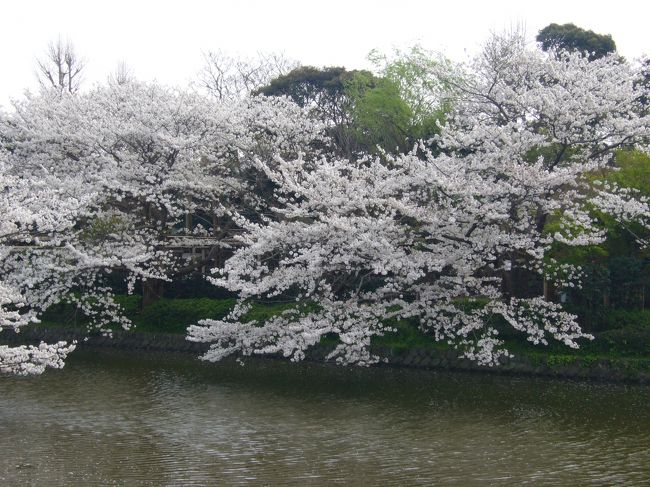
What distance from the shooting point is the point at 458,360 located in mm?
19312

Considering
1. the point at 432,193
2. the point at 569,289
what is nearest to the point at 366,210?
the point at 432,193

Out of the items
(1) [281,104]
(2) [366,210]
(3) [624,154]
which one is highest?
(1) [281,104]

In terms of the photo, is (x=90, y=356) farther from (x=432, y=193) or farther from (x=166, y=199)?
(x=432, y=193)

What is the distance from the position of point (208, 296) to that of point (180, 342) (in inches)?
103

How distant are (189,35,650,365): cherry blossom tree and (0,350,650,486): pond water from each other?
1155mm

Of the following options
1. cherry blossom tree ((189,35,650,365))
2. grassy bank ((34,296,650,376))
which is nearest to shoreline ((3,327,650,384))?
grassy bank ((34,296,650,376))

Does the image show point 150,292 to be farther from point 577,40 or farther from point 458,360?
point 577,40

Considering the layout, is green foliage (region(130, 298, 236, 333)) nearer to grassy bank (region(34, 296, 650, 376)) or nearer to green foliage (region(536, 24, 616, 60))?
grassy bank (region(34, 296, 650, 376))

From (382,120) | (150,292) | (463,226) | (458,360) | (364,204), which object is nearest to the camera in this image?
(364,204)

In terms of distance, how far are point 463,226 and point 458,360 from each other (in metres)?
3.38

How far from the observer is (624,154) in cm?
2025

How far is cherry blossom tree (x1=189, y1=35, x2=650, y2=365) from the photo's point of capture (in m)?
17.5

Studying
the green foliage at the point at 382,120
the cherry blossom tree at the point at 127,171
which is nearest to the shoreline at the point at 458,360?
the cherry blossom tree at the point at 127,171

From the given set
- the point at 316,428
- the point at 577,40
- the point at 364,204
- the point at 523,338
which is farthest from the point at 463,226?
the point at 577,40
